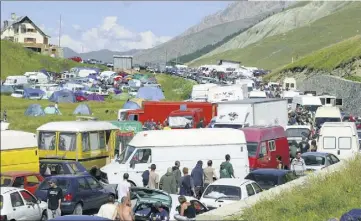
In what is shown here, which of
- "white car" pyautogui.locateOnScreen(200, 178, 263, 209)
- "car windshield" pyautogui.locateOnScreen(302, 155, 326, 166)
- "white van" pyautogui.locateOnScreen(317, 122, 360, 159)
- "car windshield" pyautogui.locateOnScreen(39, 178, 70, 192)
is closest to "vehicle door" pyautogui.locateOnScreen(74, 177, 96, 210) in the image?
"car windshield" pyautogui.locateOnScreen(39, 178, 70, 192)

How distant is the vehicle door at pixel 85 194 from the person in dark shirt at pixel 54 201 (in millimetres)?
1422

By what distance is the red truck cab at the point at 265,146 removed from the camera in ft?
94.2

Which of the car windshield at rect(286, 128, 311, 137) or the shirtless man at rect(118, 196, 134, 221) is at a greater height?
the car windshield at rect(286, 128, 311, 137)

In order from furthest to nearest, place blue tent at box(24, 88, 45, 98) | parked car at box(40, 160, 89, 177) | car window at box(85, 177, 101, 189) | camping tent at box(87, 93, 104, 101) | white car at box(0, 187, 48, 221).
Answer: camping tent at box(87, 93, 104, 101)
blue tent at box(24, 88, 45, 98)
parked car at box(40, 160, 89, 177)
car window at box(85, 177, 101, 189)
white car at box(0, 187, 48, 221)

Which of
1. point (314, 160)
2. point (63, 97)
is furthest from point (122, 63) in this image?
point (314, 160)

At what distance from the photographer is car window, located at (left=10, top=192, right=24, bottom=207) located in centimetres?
1625

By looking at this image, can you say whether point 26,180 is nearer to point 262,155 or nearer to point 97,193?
point 97,193

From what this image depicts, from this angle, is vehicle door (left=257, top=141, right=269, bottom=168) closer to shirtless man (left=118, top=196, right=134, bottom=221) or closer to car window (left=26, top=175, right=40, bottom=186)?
car window (left=26, top=175, right=40, bottom=186)

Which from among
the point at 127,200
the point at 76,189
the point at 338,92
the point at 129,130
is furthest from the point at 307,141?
the point at 338,92

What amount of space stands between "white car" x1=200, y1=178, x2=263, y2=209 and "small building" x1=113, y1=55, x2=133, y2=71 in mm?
96698

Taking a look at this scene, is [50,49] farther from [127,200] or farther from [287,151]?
[127,200]

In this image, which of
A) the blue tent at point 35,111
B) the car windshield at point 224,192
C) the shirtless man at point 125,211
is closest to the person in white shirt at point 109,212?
the shirtless man at point 125,211

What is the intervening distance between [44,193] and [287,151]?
1391cm

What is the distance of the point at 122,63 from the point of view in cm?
11850
